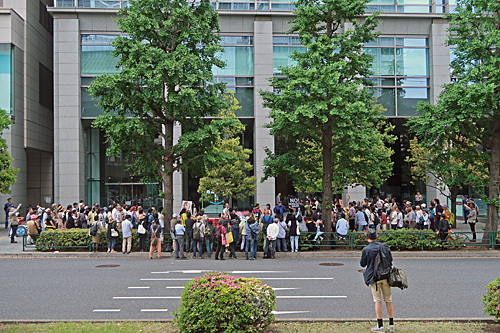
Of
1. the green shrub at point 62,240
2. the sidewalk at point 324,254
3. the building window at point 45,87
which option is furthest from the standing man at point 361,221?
the building window at point 45,87

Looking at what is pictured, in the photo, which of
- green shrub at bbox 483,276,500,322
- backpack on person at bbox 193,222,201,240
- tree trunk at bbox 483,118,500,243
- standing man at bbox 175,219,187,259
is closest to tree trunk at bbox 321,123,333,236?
backpack on person at bbox 193,222,201,240

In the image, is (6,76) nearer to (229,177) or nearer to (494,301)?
(229,177)

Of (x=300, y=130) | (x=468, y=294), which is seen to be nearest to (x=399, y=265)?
(x=468, y=294)

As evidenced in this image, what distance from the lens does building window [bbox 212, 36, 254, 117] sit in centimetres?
3491

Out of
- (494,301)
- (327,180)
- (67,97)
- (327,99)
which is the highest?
(67,97)

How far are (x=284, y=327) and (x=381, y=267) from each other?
6.75ft

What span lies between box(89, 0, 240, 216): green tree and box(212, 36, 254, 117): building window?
46.1 ft

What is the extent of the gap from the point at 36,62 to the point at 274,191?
23490mm

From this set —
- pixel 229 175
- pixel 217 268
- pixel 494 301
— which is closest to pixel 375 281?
pixel 494 301

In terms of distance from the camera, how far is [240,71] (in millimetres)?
35031

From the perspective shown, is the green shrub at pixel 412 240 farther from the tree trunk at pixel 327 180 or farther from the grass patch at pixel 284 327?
the grass patch at pixel 284 327

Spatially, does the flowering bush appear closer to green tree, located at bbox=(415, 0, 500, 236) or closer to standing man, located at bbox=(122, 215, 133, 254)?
standing man, located at bbox=(122, 215, 133, 254)

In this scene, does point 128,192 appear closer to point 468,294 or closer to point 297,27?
point 297,27

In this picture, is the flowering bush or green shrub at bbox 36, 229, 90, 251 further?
A: green shrub at bbox 36, 229, 90, 251
